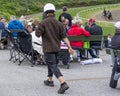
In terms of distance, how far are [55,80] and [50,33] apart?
5.74 feet

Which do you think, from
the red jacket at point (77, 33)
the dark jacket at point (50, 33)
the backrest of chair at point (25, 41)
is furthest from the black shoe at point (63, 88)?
the red jacket at point (77, 33)

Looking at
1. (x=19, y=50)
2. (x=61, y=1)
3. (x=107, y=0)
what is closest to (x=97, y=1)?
(x=107, y=0)

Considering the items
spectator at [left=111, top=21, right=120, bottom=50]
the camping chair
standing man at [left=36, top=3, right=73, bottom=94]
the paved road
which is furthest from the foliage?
standing man at [left=36, top=3, right=73, bottom=94]

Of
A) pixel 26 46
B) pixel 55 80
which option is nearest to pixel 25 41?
pixel 26 46

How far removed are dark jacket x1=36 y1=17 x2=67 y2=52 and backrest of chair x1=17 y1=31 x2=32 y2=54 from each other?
153 inches

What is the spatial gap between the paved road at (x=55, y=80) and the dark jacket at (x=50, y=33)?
36.1 inches

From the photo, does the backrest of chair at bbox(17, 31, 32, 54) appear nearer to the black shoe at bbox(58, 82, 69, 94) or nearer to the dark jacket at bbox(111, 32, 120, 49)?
the dark jacket at bbox(111, 32, 120, 49)

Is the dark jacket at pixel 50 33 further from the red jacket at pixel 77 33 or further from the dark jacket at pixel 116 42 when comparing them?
the red jacket at pixel 77 33

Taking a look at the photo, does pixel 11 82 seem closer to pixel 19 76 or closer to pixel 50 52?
pixel 19 76

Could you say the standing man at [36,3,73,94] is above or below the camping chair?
above

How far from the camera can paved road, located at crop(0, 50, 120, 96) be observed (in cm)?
968

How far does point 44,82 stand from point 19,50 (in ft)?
12.1

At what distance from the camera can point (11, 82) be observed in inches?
425

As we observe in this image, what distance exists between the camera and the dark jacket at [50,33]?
9.66 meters
